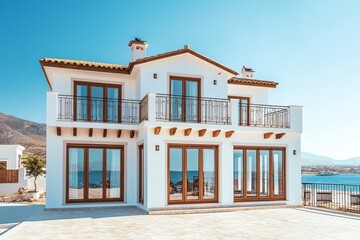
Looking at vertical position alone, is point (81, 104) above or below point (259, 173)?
above

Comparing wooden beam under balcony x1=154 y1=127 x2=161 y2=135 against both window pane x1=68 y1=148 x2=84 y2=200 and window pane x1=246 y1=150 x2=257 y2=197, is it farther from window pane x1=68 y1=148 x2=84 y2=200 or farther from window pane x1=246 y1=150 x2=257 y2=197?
window pane x1=246 y1=150 x2=257 y2=197

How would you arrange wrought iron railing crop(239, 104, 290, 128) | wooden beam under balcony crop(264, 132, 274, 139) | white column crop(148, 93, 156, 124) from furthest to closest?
wrought iron railing crop(239, 104, 290, 128), wooden beam under balcony crop(264, 132, 274, 139), white column crop(148, 93, 156, 124)

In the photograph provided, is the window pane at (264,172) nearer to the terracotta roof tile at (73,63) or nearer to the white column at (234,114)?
the white column at (234,114)

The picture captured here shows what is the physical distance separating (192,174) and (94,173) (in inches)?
170

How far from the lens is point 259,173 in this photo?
15.1 meters

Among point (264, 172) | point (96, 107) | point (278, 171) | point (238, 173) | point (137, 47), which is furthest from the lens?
point (137, 47)

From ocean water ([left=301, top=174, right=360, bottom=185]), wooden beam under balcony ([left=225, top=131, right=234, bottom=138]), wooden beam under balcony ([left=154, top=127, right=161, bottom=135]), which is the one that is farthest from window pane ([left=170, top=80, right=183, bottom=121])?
ocean water ([left=301, top=174, right=360, bottom=185])

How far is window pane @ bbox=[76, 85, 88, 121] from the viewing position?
1487 cm

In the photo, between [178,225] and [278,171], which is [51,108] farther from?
[278,171]

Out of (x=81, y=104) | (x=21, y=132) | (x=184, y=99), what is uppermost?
(x=21, y=132)

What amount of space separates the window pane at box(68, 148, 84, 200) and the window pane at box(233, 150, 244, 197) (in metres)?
6.63

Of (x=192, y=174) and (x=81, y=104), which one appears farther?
(x=81, y=104)

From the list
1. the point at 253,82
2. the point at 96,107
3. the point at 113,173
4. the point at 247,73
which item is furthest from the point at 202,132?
the point at 247,73

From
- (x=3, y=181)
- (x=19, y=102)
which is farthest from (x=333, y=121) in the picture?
(x=3, y=181)
